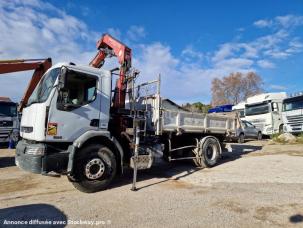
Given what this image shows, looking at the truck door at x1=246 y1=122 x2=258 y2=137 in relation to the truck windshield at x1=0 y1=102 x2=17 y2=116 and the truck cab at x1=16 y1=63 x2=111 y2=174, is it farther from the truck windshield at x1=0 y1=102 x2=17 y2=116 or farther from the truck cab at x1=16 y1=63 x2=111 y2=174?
the truck cab at x1=16 y1=63 x2=111 y2=174

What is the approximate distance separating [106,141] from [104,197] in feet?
4.63

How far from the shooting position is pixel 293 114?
19.4 m

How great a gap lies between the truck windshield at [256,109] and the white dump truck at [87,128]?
15.5m

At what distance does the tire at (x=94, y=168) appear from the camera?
636 cm

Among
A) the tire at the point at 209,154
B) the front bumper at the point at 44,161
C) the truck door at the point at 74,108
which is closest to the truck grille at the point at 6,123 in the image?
the front bumper at the point at 44,161

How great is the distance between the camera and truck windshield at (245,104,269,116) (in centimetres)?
2207

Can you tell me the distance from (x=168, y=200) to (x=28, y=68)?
6.34 meters

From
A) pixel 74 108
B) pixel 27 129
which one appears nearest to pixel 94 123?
pixel 74 108

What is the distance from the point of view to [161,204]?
5.59 metres

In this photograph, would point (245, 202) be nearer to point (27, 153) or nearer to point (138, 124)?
point (138, 124)

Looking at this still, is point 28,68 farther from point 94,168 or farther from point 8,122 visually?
point 8,122

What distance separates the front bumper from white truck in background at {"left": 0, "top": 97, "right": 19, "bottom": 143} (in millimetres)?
8565

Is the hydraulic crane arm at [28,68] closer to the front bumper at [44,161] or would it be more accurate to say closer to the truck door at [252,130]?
the front bumper at [44,161]

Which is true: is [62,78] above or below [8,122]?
above
